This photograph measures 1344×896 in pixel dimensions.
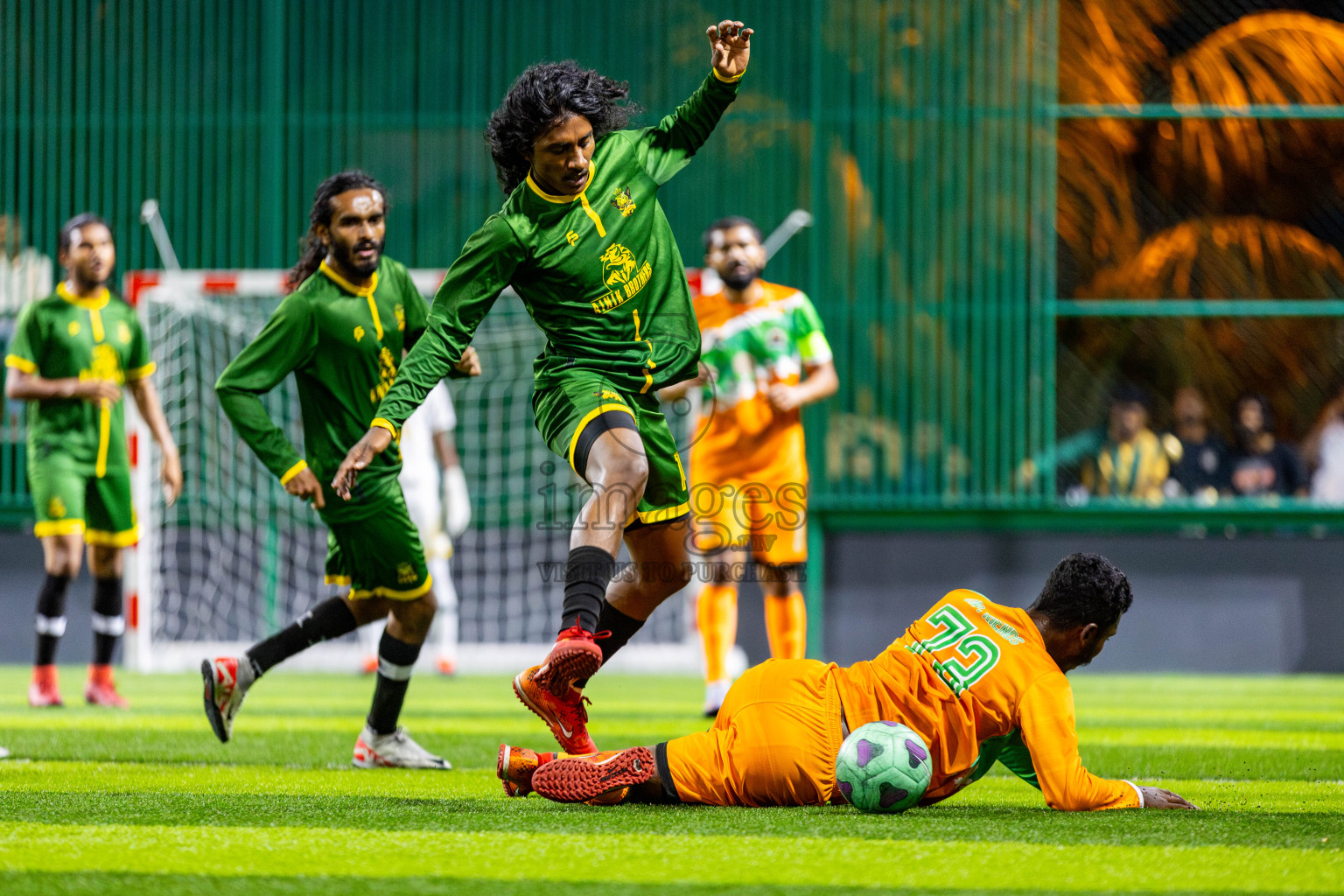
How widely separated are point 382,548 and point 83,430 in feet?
12.8

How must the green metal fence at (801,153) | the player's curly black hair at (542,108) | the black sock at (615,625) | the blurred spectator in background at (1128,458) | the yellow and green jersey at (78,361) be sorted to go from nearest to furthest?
the player's curly black hair at (542,108) → the black sock at (615,625) → the yellow and green jersey at (78,361) → the blurred spectator in background at (1128,458) → the green metal fence at (801,153)

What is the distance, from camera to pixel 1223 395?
1230 cm

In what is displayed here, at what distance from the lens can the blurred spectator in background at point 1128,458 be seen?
38.7 ft

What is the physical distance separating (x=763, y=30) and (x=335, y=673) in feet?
21.0

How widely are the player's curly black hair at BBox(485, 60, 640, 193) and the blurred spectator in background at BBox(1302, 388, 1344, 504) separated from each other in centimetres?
882

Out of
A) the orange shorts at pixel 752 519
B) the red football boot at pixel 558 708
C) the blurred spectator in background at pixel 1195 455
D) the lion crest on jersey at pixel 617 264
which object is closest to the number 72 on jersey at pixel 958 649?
the red football boot at pixel 558 708

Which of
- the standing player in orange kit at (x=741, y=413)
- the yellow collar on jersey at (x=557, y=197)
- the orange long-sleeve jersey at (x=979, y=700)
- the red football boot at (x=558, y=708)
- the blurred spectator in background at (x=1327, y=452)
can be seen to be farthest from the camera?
the blurred spectator in background at (x=1327, y=452)

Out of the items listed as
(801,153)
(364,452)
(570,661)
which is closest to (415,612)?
(364,452)

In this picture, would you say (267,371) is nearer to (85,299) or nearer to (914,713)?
(914,713)

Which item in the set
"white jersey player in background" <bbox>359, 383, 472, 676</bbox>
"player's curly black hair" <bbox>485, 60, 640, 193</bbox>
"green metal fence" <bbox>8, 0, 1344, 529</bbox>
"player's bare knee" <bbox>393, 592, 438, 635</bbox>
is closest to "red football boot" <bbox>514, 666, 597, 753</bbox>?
"player's bare knee" <bbox>393, 592, 438, 635</bbox>

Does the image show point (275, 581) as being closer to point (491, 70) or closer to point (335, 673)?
point (335, 673)

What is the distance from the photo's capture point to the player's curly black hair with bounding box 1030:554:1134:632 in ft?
12.3

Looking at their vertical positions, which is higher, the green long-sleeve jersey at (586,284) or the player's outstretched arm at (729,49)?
the player's outstretched arm at (729,49)

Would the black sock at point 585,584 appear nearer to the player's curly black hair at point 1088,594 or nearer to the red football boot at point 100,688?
the player's curly black hair at point 1088,594
